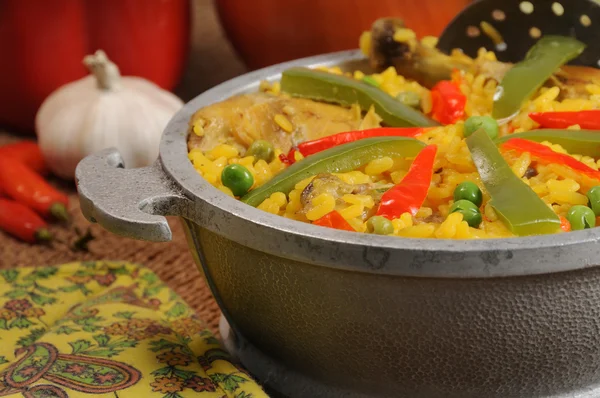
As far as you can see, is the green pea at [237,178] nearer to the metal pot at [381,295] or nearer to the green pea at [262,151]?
the metal pot at [381,295]

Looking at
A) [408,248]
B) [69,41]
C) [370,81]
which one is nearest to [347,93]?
[370,81]

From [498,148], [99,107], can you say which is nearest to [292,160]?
[498,148]

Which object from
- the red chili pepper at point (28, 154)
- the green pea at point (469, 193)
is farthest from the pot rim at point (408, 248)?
the red chili pepper at point (28, 154)

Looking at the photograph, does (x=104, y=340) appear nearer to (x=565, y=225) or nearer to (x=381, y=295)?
(x=381, y=295)

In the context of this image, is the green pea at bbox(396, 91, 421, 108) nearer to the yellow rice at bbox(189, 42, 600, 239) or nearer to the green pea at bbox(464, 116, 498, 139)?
the yellow rice at bbox(189, 42, 600, 239)

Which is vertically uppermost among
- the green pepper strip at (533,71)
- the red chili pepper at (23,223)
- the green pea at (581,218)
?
the green pepper strip at (533,71)

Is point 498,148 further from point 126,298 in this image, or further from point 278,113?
point 126,298
